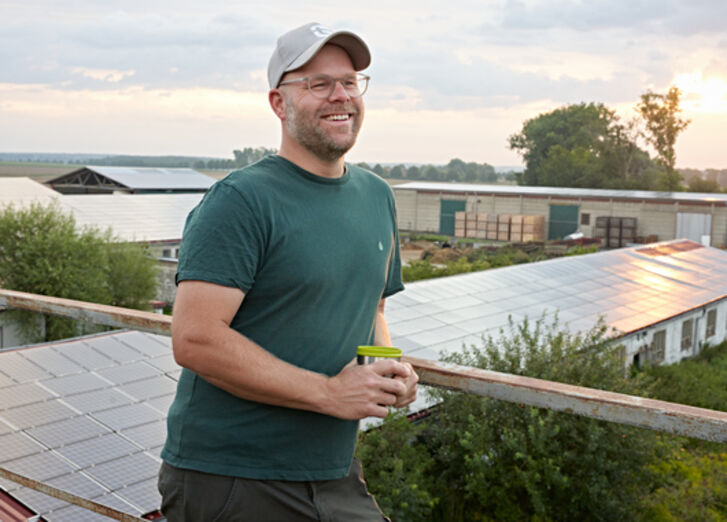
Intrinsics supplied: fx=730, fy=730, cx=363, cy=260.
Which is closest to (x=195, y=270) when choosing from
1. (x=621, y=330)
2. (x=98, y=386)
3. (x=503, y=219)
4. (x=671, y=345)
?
(x=98, y=386)

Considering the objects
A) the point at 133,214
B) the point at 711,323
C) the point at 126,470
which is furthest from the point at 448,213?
the point at 126,470

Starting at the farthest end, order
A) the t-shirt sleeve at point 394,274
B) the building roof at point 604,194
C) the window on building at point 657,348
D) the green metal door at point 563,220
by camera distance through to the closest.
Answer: the green metal door at point 563,220, the building roof at point 604,194, the window on building at point 657,348, the t-shirt sleeve at point 394,274

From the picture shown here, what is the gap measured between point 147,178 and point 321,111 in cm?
5879

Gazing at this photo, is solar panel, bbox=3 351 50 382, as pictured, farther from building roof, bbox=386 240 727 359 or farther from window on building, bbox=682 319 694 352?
window on building, bbox=682 319 694 352

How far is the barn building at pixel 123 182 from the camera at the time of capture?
5407 centimetres

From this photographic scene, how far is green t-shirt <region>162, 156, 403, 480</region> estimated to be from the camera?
203cm

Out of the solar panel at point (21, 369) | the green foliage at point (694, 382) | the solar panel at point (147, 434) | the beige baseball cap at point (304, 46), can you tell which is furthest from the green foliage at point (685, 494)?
the beige baseball cap at point (304, 46)

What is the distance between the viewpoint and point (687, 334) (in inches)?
943

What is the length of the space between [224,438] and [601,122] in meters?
96.0

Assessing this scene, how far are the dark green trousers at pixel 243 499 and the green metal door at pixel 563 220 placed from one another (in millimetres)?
52865

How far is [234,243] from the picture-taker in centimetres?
201

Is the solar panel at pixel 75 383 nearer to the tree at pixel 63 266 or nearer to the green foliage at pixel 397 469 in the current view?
the green foliage at pixel 397 469

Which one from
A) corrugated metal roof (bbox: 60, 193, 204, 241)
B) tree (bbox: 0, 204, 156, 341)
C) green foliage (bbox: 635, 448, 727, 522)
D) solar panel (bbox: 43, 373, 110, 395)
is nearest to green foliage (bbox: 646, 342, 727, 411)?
green foliage (bbox: 635, 448, 727, 522)

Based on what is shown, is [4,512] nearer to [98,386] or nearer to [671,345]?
[98,386]
